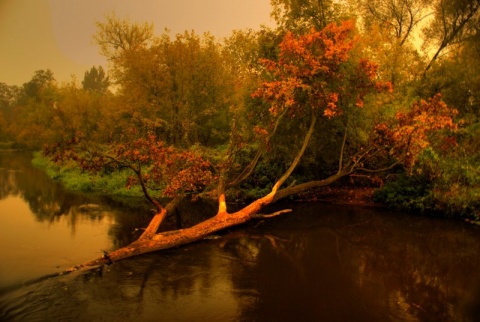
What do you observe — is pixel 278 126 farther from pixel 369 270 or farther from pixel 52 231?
pixel 52 231

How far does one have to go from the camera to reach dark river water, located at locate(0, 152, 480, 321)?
9.09m

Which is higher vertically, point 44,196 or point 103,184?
point 103,184

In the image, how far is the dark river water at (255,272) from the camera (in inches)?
358

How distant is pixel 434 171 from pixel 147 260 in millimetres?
14364

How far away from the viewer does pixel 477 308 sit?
370 inches

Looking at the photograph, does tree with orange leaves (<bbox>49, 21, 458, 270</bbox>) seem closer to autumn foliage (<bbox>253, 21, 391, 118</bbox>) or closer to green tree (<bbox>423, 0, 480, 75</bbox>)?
autumn foliage (<bbox>253, 21, 391, 118</bbox>)

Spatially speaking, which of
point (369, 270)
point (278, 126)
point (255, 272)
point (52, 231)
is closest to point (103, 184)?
point (52, 231)

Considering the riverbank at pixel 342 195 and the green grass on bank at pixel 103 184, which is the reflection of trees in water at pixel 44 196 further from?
the riverbank at pixel 342 195

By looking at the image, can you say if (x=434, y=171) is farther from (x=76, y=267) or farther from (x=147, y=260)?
(x=76, y=267)

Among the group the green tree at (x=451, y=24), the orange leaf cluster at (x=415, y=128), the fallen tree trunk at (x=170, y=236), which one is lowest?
the fallen tree trunk at (x=170, y=236)

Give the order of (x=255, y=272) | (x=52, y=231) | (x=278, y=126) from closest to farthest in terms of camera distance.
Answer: (x=255, y=272) < (x=52, y=231) < (x=278, y=126)

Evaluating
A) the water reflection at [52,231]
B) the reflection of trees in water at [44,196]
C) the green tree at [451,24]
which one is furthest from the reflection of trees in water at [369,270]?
the green tree at [451,24]

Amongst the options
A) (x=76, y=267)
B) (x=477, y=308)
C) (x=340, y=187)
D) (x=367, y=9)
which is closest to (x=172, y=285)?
(x=76, y=267)

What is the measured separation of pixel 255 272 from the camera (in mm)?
11547
